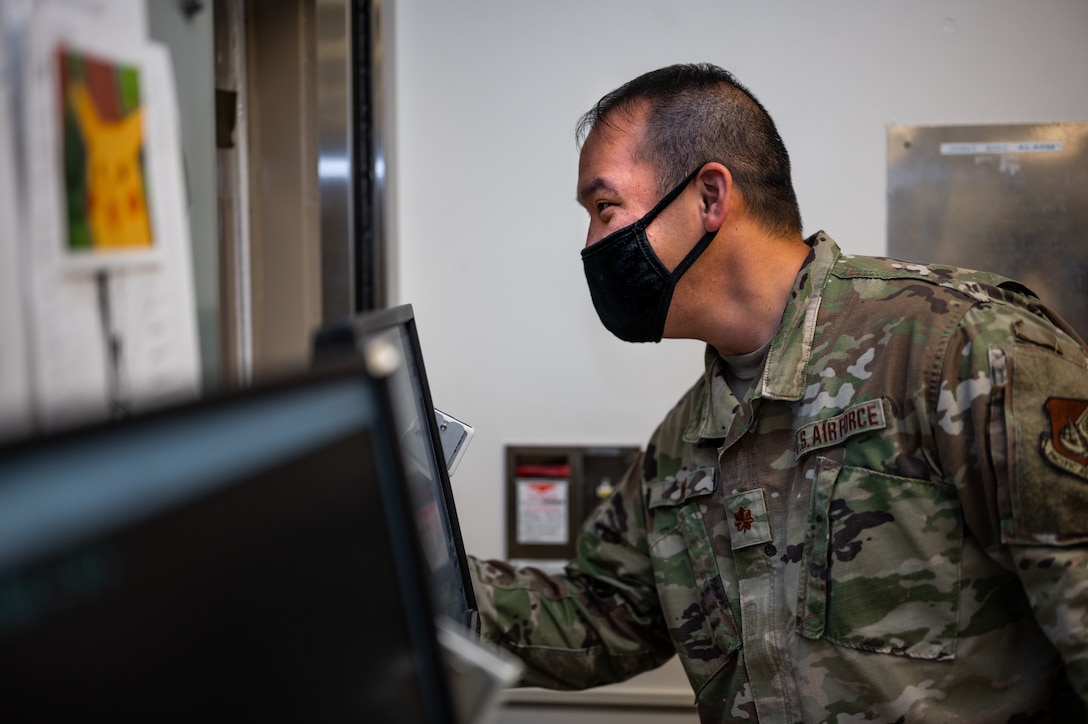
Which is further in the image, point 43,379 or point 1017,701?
point 1017,701

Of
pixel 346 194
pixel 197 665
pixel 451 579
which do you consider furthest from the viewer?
pixel 346 194

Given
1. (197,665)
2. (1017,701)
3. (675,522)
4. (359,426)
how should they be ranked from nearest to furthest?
(197,665)
(359,426)
(1017,701)
(675,522)

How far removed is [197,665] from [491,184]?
5.32 feet

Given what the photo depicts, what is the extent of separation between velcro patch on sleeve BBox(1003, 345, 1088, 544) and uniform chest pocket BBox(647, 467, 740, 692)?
38 centimetres

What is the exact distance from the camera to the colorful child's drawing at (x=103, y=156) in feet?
1.78

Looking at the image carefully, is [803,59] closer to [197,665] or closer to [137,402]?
[137,402]

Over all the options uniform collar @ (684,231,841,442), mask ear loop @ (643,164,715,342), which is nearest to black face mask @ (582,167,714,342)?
mask ear loop @ (643,164,715,342)

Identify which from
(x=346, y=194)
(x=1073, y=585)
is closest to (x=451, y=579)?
(x=1073, y=585)

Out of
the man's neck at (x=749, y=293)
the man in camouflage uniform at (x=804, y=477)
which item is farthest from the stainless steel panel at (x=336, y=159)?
the man's neck at (x=749, y=293)

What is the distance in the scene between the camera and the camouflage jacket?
0.95m

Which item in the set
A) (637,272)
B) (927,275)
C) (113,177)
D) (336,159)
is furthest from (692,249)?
(113,177)

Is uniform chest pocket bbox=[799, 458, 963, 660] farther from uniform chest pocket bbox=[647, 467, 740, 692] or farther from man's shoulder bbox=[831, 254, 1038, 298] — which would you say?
man's shoulder bbox=[831, 254, 1038, 298]

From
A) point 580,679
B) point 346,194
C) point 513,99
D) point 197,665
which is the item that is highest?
point 513,99

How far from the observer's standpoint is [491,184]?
6.16 ft
